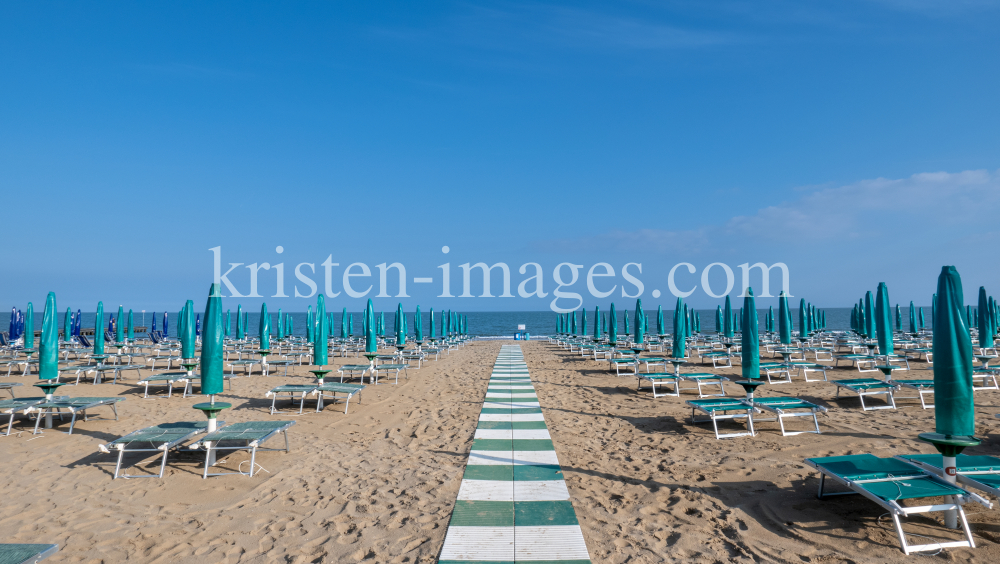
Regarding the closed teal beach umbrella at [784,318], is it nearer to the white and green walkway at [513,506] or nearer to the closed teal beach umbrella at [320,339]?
the white and green walkway at [513,506]

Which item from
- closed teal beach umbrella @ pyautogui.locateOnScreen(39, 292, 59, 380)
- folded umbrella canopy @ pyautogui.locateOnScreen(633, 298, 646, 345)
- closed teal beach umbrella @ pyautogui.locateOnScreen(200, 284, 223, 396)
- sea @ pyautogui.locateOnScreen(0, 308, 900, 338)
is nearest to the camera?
closed teal beach umbrella @ pyautogui.locateOnScreen(200, 284, 223, 396)

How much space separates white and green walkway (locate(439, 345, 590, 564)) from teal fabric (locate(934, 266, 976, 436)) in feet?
9.36

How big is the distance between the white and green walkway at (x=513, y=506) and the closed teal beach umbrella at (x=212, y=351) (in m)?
3.07

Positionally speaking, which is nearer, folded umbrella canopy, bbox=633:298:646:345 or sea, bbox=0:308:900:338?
folded umbrella canopy, bbox=633:298:646:345

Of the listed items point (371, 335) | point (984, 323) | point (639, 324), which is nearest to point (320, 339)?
point (371, 335)

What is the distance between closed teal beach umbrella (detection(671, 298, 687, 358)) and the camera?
38.2 ft

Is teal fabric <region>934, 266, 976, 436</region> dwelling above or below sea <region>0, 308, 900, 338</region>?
above

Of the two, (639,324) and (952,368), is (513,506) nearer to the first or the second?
(952,368)

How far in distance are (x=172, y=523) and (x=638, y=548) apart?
3837 millimetres

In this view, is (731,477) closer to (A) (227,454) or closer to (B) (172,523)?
(B) (172,523)

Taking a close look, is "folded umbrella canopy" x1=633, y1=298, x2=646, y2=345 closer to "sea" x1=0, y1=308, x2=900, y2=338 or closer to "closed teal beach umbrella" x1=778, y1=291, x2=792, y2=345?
"closed teal beach umbrella" x1=778, y1=291, x2=792, y2=345

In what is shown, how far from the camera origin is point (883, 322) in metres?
9.61

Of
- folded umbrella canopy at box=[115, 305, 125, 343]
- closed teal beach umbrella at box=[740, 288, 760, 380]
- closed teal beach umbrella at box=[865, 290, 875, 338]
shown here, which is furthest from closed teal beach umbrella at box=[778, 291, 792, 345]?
folded umbrella canopy at box=[115, 305, 125, 343]

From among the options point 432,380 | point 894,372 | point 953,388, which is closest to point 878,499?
point 953,388
